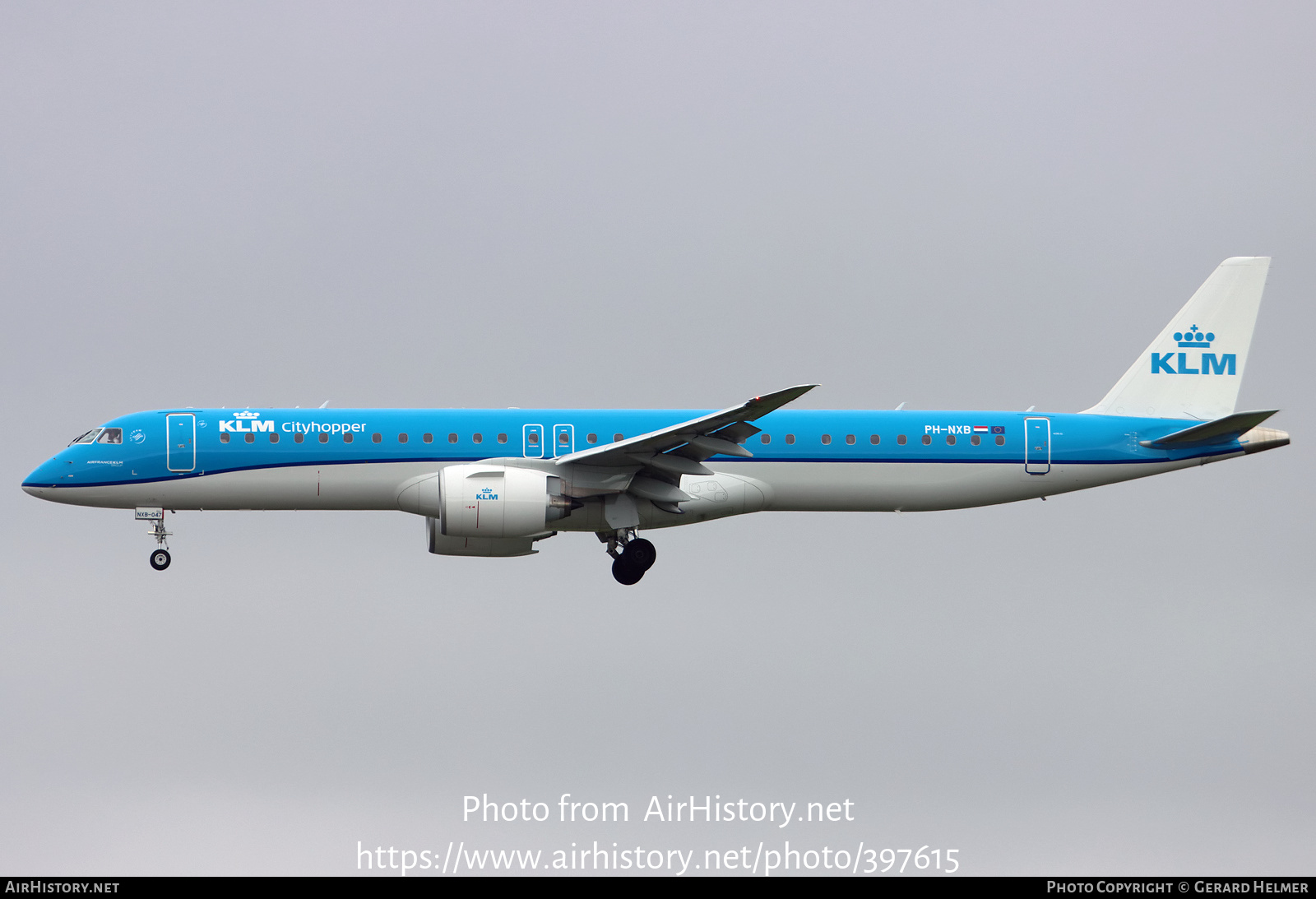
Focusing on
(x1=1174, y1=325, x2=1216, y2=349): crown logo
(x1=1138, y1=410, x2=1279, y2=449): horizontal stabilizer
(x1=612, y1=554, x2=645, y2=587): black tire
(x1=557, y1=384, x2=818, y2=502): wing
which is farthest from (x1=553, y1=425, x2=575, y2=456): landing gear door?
(x1=1174, y1=325, x2=1216, y2=349): crown logo

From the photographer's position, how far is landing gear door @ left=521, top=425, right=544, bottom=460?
33.7 meters

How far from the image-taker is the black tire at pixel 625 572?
34.2m

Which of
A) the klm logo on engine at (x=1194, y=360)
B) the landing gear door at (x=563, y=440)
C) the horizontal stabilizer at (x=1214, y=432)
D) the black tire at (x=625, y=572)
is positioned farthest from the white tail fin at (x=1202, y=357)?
the landing gear door at (x=563, y=440)

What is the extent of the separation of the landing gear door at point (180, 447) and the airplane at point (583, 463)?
0.12 feet

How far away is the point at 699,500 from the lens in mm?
33906

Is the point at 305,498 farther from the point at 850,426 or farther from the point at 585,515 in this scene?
the point at 850,426

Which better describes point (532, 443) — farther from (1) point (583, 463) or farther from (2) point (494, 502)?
(2) point (494, 502)

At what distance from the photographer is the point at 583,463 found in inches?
1270

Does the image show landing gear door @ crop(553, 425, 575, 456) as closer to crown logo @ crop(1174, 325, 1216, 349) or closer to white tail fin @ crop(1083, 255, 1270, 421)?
white tail fin @ crop(1083, 255, 1270, 421)

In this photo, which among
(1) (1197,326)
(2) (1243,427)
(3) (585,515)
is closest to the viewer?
(3) (585,515)

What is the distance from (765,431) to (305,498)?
1066 cm

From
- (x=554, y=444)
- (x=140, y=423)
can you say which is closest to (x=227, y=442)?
(x=140, y=423)

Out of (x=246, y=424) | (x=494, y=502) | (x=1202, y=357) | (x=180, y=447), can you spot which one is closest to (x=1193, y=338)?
(x=1202, y=357)

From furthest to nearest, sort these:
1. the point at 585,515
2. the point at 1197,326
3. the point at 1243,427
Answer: the point at 1197,326, the point at 1243,427, the point at 585,515
